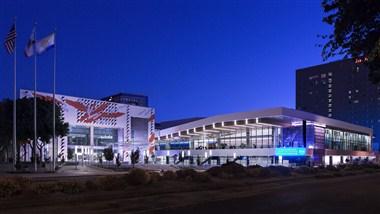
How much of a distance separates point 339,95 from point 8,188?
557 feet

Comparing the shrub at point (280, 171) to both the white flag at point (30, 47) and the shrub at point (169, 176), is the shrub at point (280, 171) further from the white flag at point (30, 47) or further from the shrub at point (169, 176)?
the white flag at point (30, 47)

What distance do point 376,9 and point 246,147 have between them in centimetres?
8059

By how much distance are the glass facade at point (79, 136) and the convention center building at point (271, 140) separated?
2060cm

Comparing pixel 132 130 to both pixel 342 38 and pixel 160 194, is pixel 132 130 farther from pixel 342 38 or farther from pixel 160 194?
pixel 342 38

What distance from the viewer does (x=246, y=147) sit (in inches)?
3585

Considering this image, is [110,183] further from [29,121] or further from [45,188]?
[29,121]

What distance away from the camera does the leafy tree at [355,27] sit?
37.7 ft

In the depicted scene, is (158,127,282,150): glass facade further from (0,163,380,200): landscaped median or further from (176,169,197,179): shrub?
(176,169,197,179): shrub

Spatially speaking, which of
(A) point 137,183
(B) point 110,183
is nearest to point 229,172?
(A) point 137,183

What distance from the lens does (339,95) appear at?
6914 inches

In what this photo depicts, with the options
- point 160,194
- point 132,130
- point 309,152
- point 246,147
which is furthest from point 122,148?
point 160,194

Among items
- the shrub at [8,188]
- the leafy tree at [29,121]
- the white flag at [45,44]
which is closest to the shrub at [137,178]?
the shrub at [8,188]

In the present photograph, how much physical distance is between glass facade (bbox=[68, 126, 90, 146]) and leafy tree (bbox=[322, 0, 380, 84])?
90.1 meters

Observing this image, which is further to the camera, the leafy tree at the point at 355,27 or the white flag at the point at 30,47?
the white flag at the point at 30,47
